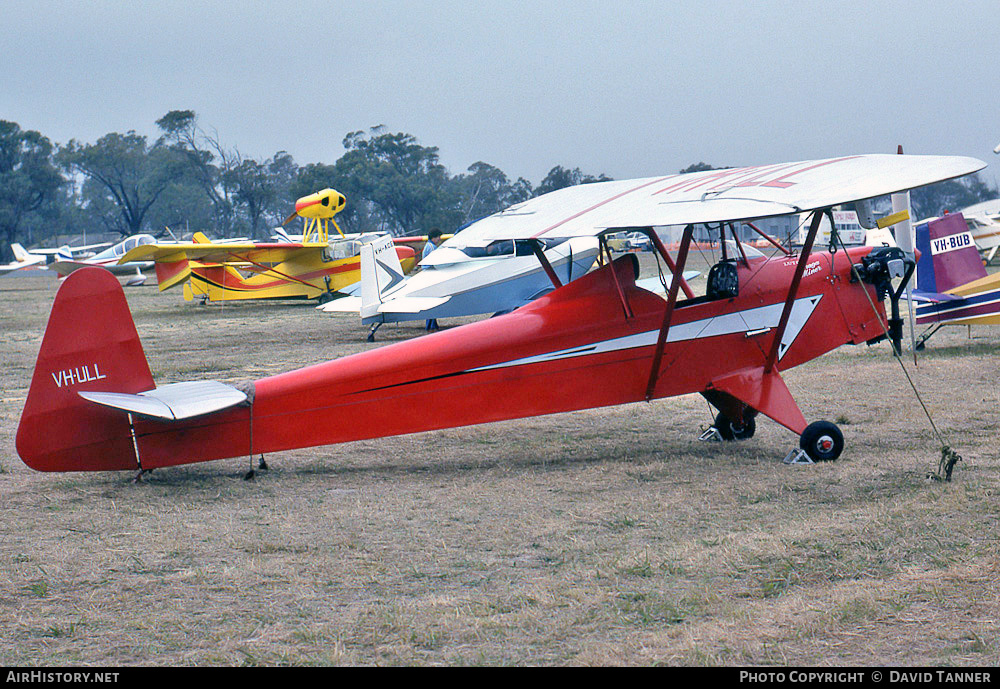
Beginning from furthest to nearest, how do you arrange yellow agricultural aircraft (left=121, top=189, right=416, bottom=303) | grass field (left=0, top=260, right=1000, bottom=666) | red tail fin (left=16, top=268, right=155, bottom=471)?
yellow agricultural aircraft (left=121, top=189, right=416, bottom=303) → red tail fin (left=16, top=268, right=155, bottom=471) → grass field (left=0, top=260, right=1000, bottom=666)

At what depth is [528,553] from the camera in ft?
15.5

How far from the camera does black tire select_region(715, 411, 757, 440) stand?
7.32m

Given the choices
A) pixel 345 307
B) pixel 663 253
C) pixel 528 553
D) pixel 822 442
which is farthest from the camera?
pixel 345 307

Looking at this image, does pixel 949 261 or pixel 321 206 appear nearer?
pixel 949 261

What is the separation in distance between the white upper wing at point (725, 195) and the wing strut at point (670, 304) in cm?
29

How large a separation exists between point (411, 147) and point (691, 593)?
88.7 meters

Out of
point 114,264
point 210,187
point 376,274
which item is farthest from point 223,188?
point 376,274

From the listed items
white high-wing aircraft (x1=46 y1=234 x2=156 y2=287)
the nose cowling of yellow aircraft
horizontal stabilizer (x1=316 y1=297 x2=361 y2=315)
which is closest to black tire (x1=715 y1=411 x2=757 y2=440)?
horizontal stabilizer (x1=316 y1=297 x2=361 y2=315)

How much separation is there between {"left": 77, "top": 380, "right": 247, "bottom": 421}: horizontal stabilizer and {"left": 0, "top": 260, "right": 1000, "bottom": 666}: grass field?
0.61 m

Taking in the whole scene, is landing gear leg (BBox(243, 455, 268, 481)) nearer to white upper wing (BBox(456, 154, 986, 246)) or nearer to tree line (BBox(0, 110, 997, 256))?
white upper wing (BBox(456, 154, 986, 246))

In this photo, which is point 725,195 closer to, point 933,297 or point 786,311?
point 786,311

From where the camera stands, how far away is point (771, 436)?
24.6ft

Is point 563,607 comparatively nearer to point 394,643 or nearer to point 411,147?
point 394,643

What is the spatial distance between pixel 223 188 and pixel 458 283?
294ft
